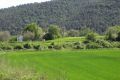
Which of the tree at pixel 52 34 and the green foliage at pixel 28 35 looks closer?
the tree at pixel 52 34

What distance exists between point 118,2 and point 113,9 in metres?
4.37

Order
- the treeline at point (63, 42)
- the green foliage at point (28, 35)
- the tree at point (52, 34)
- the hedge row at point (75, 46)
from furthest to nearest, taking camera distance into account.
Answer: the green foliage at point (28, 35) → the tree at point (52, 34) → the treeline at point (63, 42) → the hedge row at point (75, 46)

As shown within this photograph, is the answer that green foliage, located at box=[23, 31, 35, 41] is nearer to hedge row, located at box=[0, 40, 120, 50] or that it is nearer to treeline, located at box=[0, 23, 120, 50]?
treeline, located at box=[0, 23, 120, 50]

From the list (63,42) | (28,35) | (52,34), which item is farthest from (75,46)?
(28,35)

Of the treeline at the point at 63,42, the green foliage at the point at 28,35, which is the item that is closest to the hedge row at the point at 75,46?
the treeline at the point at 63,42

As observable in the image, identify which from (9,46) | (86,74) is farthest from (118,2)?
(86,74)

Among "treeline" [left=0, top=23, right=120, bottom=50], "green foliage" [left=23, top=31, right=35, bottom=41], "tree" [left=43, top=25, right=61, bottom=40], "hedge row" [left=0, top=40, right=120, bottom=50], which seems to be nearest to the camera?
"hedge row" [left=0, top=40, right=120, bottom=50]

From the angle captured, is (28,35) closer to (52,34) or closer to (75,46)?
(52,34)

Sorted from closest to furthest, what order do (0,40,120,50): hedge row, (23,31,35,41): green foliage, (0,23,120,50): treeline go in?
(0,40,120,50): hedge row → (0,23,120,50): treeline → (23,31,35,41): green foliage

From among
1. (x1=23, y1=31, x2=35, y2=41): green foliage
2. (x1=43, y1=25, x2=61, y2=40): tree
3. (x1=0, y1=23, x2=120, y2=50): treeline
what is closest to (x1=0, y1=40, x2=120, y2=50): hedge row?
(x1=0, y1=23, x2=120, y2=50): treeline

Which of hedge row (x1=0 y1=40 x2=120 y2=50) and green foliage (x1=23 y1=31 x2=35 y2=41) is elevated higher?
green foliage (x1=23 y1=31 x2=35 y2=41)

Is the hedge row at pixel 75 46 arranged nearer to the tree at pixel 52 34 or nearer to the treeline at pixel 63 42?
the treeline at pixel 63 42

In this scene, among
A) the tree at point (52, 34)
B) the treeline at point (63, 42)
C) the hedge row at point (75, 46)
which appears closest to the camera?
the hedge row at point (75, 46)

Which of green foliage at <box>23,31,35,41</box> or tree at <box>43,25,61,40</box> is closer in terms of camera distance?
tree at <box>43,25,61,40</box>
